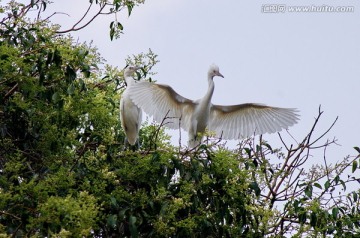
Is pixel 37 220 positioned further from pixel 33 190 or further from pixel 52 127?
pixel 52 127

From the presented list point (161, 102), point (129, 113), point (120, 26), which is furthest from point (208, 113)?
point (120, 26)

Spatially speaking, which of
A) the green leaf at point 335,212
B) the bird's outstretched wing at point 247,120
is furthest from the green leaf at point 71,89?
the bird's outstretched wing at point 247,120

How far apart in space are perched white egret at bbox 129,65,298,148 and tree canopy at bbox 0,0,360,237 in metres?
1.04

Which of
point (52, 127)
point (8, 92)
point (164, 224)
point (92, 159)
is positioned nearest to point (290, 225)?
point (164, 224)

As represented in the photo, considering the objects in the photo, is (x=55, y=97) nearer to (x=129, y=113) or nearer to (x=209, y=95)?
(x=129, y=113)

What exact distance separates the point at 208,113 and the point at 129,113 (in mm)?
698

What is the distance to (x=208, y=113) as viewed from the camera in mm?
7312

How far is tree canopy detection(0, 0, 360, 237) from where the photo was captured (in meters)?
5.15

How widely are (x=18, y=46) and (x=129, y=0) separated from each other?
0.88 metres

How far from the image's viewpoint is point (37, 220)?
4.48 meters

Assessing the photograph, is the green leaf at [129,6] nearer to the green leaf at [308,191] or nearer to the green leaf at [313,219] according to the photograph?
the green leaf at [308,191]

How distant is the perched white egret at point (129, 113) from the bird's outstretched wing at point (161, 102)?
88 mm

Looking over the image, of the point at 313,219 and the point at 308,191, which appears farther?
the point at 308,191

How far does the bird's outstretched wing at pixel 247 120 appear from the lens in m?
7.41
